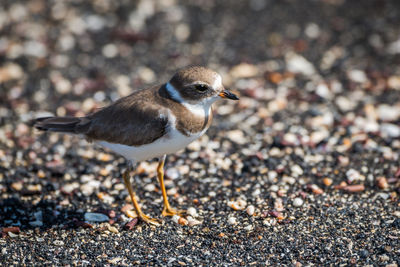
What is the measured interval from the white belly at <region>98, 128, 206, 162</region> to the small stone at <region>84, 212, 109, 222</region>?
701 millimetres

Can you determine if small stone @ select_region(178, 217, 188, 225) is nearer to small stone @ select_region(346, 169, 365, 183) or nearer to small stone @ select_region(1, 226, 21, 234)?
small stone @ select_region(1, 226, 21, 234)

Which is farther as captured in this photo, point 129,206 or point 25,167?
point 25,167

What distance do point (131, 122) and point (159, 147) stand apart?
0.40 meters

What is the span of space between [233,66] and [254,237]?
408 cm

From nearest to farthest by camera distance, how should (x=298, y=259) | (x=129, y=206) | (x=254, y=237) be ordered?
(x=298, y=259), (x=254, y=237), (x=129, y=206)

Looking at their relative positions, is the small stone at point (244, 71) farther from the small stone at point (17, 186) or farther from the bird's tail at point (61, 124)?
the small stone at point (17, 186)

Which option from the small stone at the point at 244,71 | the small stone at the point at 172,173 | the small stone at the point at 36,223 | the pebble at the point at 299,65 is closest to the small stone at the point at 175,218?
the small stone at the point at 172,173

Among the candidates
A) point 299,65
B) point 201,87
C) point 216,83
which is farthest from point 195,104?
point 299,65

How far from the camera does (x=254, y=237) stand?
15.5ft

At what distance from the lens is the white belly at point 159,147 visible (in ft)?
15.6

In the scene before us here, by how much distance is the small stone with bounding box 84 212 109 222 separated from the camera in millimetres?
5141

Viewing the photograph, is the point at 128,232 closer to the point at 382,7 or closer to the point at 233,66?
the point at 233,66

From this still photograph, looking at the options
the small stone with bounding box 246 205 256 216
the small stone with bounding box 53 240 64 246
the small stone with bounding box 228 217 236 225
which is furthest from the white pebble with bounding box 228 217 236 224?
the small stone with bounding box 53 240 64 246

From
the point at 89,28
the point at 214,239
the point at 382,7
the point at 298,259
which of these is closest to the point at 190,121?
the point at 214,239
